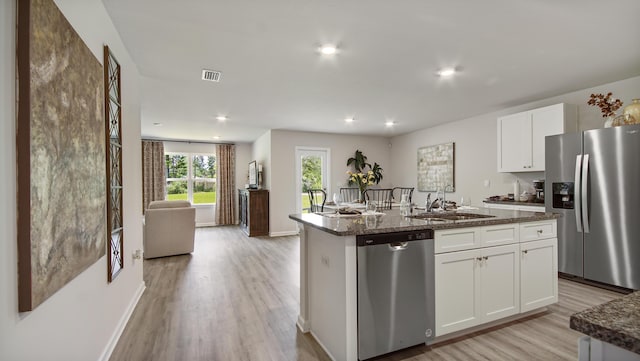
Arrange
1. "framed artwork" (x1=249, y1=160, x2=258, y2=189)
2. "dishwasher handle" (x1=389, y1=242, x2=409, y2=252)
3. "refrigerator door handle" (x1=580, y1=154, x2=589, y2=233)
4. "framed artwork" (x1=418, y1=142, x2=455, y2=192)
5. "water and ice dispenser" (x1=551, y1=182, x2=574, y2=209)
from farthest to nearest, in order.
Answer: "framed artwork" (x1=249, y1=160, x2=258, y2=189) → "framed artwork" (x1=418, y1=142, x2=455, y2=192) → "water and ice dispenser" (x1=551, y1=182, x2=574, y2=209) → "refrigerator door handle" (x1=580, y1=154, x2=589, y2=233) → "dishwasher handle" (x1=389, y1=242, x2=409, y2=252)

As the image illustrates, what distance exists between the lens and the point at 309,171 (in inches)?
286

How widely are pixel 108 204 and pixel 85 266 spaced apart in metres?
0.58

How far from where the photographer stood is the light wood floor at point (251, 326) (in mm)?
2137

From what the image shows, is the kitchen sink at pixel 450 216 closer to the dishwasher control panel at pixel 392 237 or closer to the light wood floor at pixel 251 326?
the dishwasher control panel at pixel 392 237

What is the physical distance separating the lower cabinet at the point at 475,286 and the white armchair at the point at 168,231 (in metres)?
4.22

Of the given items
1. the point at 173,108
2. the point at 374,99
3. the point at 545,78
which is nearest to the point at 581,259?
the point at 545,78

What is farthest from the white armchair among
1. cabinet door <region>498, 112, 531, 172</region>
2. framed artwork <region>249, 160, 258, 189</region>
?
cabinet door <region>498, 112, 531, 172</region>

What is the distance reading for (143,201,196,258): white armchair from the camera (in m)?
4.83

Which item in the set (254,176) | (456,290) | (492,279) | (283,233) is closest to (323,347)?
(456,290)

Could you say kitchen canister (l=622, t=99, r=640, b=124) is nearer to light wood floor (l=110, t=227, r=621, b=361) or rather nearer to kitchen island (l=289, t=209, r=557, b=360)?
kitchen island (l=289, t=209, r=557, b=360)

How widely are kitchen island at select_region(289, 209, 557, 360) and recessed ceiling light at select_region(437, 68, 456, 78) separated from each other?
162 centimetres

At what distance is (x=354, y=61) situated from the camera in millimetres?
3016

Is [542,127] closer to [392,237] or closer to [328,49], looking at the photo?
[328,49]

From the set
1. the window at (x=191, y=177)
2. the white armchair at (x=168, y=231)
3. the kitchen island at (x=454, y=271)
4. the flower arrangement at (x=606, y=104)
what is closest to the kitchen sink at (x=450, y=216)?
the kitchen island at (x=454, y=271)
